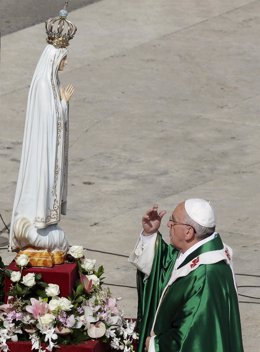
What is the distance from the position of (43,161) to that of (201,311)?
4.61 feet

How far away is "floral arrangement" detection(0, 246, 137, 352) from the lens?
930 centimetres

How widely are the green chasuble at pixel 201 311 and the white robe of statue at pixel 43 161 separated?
3.22 ft

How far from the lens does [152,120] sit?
16531mm

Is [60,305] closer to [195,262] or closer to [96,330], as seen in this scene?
[96,330]

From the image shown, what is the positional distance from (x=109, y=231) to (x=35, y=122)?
4.52 m

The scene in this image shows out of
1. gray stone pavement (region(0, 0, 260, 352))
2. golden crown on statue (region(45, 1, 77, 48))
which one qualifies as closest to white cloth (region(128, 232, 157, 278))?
golden crown on statue (region(45, 1, 77, 48))

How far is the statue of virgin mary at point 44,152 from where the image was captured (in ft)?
30.4

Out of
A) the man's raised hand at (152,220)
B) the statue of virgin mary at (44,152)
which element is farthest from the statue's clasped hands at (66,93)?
the man's raised hand at (152,220)

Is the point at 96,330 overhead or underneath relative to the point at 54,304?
underneath

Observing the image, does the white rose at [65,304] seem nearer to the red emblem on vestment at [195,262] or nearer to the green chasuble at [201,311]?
the green chasuble at [201,311]

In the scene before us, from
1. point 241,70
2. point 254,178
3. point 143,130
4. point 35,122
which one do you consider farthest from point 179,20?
A: point 35,122

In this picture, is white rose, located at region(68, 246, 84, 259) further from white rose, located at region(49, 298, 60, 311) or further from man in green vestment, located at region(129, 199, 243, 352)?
man in green vestment, located at region(129, 199, 243, 352)

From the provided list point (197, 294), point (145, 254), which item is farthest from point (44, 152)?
point (197, 294)

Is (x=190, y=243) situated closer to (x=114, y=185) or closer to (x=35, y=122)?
(x=35, y=122)
